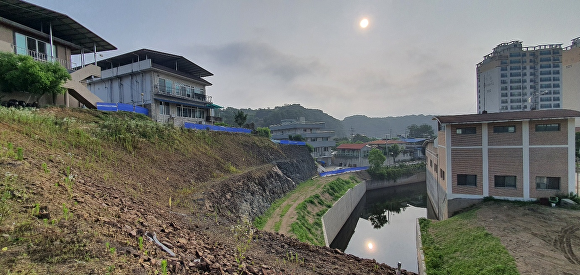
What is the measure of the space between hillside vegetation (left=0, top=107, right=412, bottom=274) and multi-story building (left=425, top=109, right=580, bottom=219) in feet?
43.5

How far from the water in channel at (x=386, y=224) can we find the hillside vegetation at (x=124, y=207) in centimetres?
976

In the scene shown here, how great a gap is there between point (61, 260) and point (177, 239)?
2564 mm

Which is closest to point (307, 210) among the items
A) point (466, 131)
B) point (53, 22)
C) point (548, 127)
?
point (466, 131)

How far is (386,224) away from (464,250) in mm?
14865

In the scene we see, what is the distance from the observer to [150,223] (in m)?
6.43

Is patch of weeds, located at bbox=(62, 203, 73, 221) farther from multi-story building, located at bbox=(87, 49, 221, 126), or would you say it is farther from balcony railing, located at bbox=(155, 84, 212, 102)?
balcony railing, located at bbox=(155, 84, 212, 102)

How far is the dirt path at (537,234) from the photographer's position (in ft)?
30.6

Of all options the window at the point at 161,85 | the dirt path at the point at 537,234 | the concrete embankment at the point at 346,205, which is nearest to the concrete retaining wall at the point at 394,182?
the concrete embankment at the point at 346,205

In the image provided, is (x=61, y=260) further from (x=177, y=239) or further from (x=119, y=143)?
(x=119, y=143)

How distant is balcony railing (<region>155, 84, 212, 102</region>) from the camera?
86.1 feet

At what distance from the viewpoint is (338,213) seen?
22.5 meters

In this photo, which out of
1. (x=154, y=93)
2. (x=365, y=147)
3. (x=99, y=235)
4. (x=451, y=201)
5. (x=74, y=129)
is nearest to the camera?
(x=99, y=235)

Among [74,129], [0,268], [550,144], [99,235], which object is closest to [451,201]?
[550,144]

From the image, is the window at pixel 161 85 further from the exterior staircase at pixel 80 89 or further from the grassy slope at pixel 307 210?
the grassy slope at pixel 307 210
